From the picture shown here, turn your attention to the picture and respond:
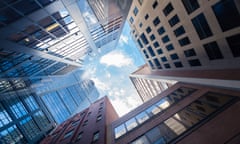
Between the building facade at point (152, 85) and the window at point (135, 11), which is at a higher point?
the window at point (135, 11)

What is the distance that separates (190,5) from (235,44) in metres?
6.29

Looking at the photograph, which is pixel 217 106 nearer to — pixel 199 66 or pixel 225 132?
pixel 225 132

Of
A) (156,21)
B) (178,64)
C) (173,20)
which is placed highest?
(156,21)

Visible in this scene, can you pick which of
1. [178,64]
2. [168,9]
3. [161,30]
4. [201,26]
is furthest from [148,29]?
[201,26]

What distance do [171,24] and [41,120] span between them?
40160 mm

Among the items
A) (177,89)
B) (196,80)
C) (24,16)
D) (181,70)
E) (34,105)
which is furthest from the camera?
(34,105)

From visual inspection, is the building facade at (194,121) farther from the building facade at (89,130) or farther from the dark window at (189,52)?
the dark window at (189,52)

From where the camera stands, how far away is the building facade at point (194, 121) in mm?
9766

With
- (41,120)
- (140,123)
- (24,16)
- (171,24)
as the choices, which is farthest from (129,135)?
(41,120)

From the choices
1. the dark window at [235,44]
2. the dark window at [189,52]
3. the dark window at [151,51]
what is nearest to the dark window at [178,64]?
the dark window at [189,52]

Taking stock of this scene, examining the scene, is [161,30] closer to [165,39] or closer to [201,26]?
[165,39]

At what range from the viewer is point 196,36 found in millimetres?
19688

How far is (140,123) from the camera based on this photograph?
1727 cm

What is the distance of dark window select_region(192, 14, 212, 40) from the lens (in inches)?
667
